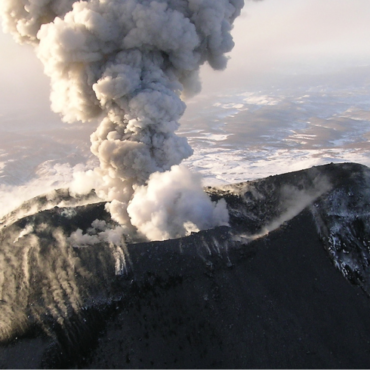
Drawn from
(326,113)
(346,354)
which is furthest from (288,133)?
(346,354)

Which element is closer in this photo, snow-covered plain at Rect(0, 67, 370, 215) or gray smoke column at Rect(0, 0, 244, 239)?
gray smoke column at Rect(0, 0, 244, 239)

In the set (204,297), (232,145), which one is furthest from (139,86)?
(232,145)

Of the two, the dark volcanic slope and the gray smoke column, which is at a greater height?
the gray smoke column

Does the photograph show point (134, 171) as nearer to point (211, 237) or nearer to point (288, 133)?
point (211, 237)

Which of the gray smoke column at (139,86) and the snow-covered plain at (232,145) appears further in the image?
the snow-covered plain at (232,145)

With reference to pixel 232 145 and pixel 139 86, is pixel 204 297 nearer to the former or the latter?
pixel 139 86
